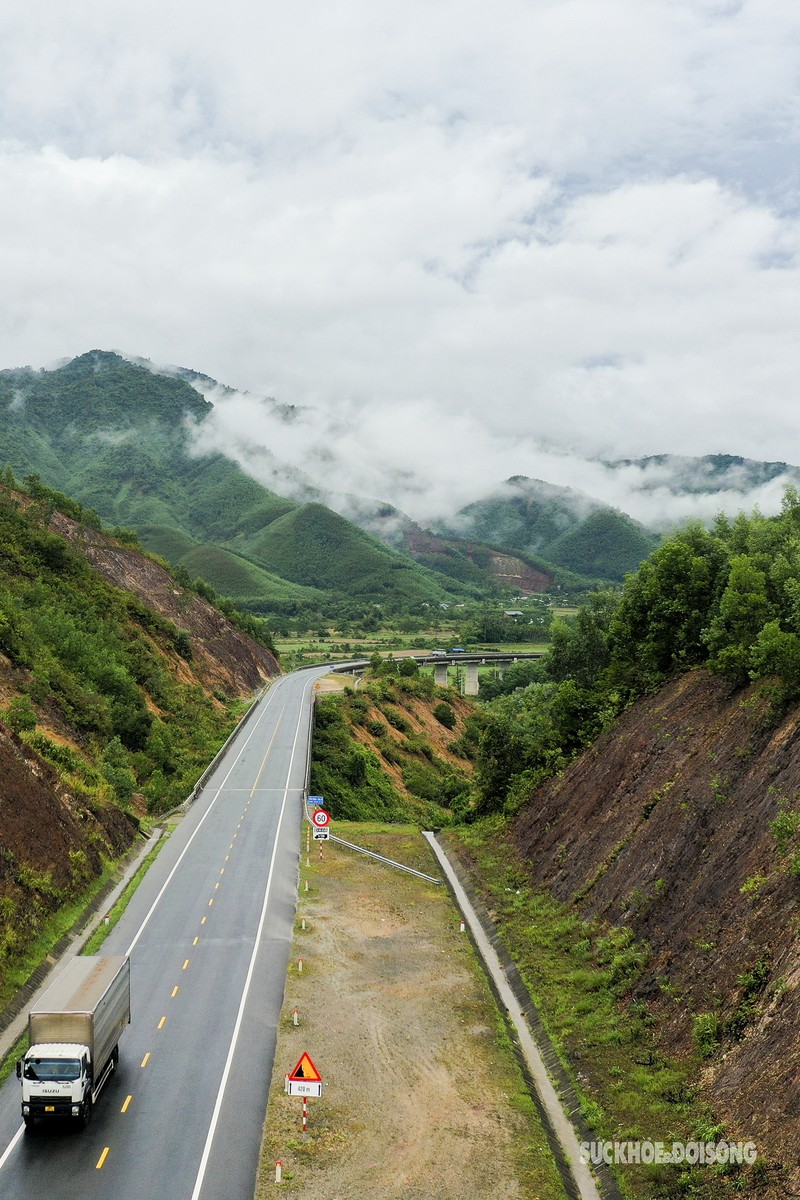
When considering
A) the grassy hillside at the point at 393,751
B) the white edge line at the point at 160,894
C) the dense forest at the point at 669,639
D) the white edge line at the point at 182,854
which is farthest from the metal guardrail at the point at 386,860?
the grassy hillside at the point at 393,751

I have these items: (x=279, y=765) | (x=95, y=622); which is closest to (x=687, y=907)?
(x=279, y=765)

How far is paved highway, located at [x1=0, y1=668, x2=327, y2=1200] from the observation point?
16891mm

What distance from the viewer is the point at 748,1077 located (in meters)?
16.9

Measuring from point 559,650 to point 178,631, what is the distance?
47.0 m

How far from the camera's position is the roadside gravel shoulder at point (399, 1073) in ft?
56.2

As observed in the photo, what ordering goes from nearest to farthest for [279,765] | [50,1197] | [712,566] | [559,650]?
[50,1197]
[712,566]
[559,650]
[279,765]

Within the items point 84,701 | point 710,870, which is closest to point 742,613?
point 710,870

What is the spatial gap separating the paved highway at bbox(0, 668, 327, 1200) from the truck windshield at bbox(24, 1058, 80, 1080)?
54.9 inches

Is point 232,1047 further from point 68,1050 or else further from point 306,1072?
point 68,1050

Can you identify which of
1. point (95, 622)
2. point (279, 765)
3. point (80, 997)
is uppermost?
point (95, 622)

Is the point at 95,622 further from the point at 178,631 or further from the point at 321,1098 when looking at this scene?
the point at 321,1098

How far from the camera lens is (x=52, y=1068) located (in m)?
17.6

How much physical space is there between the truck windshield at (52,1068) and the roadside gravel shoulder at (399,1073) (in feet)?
13.8

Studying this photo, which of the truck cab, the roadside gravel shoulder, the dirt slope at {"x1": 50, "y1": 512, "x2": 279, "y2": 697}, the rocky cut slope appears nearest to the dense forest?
the roadside gravel shoulder
